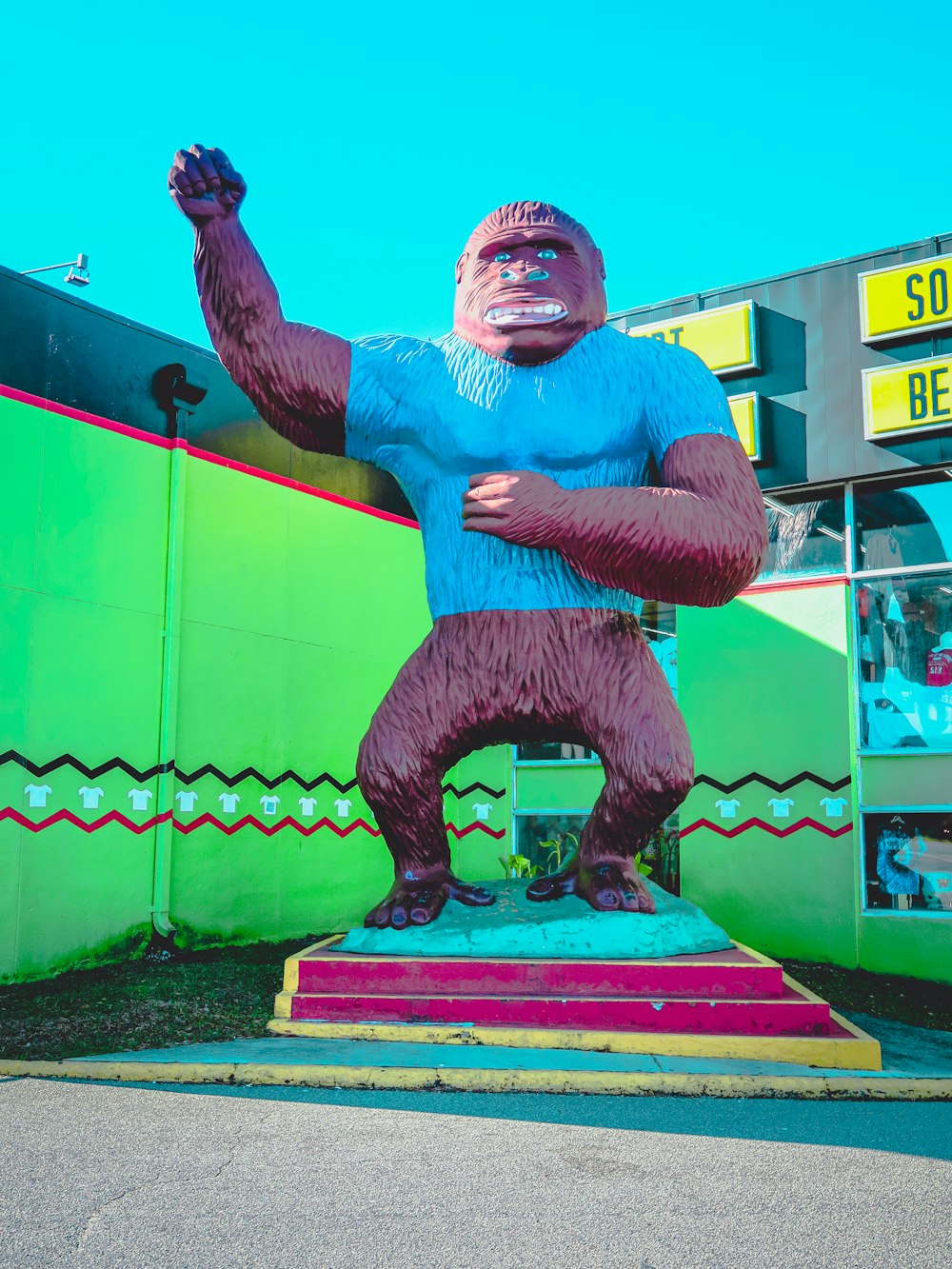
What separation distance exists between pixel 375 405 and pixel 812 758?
4451mm

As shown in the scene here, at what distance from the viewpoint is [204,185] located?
3787 mm

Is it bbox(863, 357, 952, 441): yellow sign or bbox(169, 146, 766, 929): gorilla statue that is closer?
bbox(169, 146, 766, 929): gorilla statue

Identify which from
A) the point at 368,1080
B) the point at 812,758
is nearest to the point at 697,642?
the point at 812,758

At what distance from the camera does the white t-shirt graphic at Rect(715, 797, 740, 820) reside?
7.33 m

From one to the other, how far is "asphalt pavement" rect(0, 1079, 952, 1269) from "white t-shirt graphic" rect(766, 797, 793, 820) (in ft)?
14.8

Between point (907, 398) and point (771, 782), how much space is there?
2.64m

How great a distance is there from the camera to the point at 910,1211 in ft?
6.22

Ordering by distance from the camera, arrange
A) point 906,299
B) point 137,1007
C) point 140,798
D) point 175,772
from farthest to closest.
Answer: point 906,299 < point 175,772 < point 140,798 < point 137,1007

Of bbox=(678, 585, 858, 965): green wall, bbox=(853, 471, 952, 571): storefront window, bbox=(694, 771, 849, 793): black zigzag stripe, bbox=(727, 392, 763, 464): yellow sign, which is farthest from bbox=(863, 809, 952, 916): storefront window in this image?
bbox=(727, 392, 763, 464): yellow sign

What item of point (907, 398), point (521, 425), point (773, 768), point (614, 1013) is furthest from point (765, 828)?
point (521, 425)

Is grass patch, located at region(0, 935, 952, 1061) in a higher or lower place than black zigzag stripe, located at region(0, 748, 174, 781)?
lower

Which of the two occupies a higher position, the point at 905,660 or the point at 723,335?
the point at 723,335

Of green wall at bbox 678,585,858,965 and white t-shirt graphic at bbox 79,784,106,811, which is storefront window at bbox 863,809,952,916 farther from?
white t-shirt graphic at bbox 79,784,106,811

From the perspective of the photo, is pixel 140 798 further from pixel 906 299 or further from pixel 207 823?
pixel 906 299
